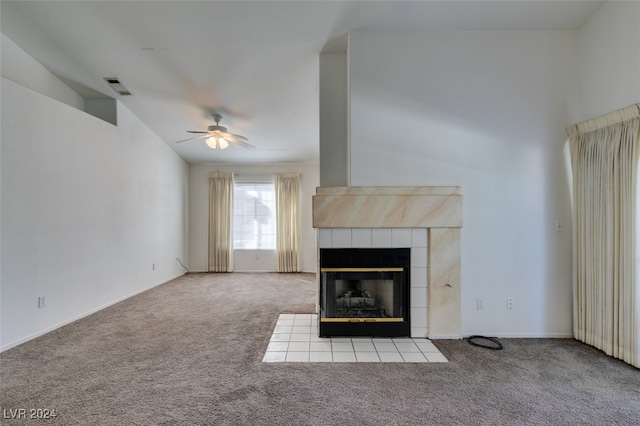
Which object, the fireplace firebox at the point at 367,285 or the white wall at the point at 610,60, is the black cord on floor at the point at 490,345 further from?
the white wall at the point at 610,60

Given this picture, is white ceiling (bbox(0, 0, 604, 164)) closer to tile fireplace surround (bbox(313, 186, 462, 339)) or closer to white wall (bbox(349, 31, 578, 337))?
white wall (bbox(349, 31, 578, 337))

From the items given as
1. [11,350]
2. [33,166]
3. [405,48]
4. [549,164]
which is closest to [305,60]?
[405,48]

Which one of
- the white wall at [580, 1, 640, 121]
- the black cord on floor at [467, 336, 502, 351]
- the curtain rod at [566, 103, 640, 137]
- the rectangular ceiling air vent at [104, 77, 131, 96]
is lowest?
the black cord on floor at [467, 336, 502, 351]

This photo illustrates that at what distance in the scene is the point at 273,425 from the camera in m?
Answer: 1.65

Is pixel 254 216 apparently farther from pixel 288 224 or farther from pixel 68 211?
pixel 68 211

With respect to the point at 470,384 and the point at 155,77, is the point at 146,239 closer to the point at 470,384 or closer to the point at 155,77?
the point at 155,77

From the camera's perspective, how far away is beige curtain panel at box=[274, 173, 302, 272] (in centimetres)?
668

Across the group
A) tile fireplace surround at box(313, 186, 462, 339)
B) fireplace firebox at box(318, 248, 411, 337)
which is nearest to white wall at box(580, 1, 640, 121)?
tile fireplace surround at box(313, 186, 462, 339)

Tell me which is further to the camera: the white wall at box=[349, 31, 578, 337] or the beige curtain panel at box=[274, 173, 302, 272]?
the beige curtain panel at box=[274, 173, 302, 272]

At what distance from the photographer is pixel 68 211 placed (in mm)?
3436

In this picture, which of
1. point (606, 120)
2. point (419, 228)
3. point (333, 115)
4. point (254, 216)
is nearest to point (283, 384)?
point (419, 228)

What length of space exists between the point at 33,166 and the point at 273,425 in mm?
3403

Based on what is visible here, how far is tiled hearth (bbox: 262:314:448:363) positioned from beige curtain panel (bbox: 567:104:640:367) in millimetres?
1429

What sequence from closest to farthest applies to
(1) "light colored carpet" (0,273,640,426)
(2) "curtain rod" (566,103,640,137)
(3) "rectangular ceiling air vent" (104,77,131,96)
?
(1) "light colored carpet" (0,273,640,426) → (2) "curtain rod" (566,103,640,137) → (3) "rectangular ceiling air vent" (104,77,131,96)
